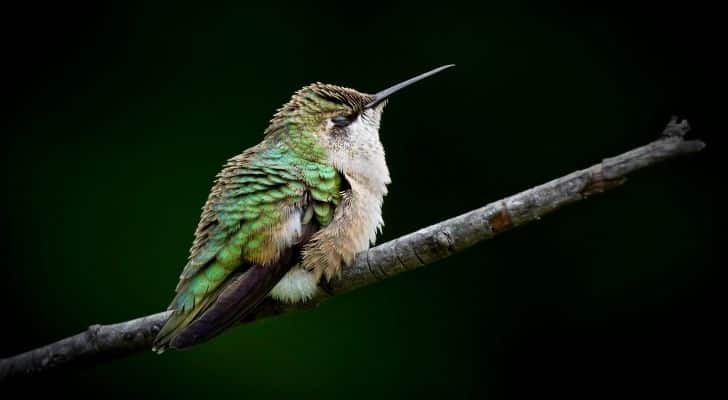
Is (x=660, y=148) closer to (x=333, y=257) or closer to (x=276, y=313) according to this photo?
(x=333, y=257)

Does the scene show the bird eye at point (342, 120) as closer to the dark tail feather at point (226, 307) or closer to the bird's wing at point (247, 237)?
the bird's wing at point (247, 237)

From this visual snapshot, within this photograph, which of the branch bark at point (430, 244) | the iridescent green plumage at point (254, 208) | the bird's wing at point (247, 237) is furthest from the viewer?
the iridescent green plumage at point (254, 208)

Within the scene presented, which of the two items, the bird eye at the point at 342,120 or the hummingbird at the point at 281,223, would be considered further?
the bird eye at the point at 342,120

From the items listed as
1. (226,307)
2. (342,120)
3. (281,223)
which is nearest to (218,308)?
(226,307)

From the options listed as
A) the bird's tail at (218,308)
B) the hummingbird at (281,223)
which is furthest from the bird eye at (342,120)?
the bird's tail at (218,308)

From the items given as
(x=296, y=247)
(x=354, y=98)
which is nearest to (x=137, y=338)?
(x=296, y=247)

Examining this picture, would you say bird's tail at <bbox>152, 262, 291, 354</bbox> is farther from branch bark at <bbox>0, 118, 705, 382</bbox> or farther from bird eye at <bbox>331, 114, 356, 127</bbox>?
bird eye at <bbox>331, 114, 356, 127</bbox>

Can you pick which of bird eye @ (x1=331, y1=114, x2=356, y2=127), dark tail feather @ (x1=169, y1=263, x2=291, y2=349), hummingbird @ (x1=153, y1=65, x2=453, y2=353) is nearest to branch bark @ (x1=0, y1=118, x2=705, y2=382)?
hummingbird @ (x1=153, y1=65, x2=453, y2=353)

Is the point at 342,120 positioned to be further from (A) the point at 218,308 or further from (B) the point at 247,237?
(A) the point at 218,308
